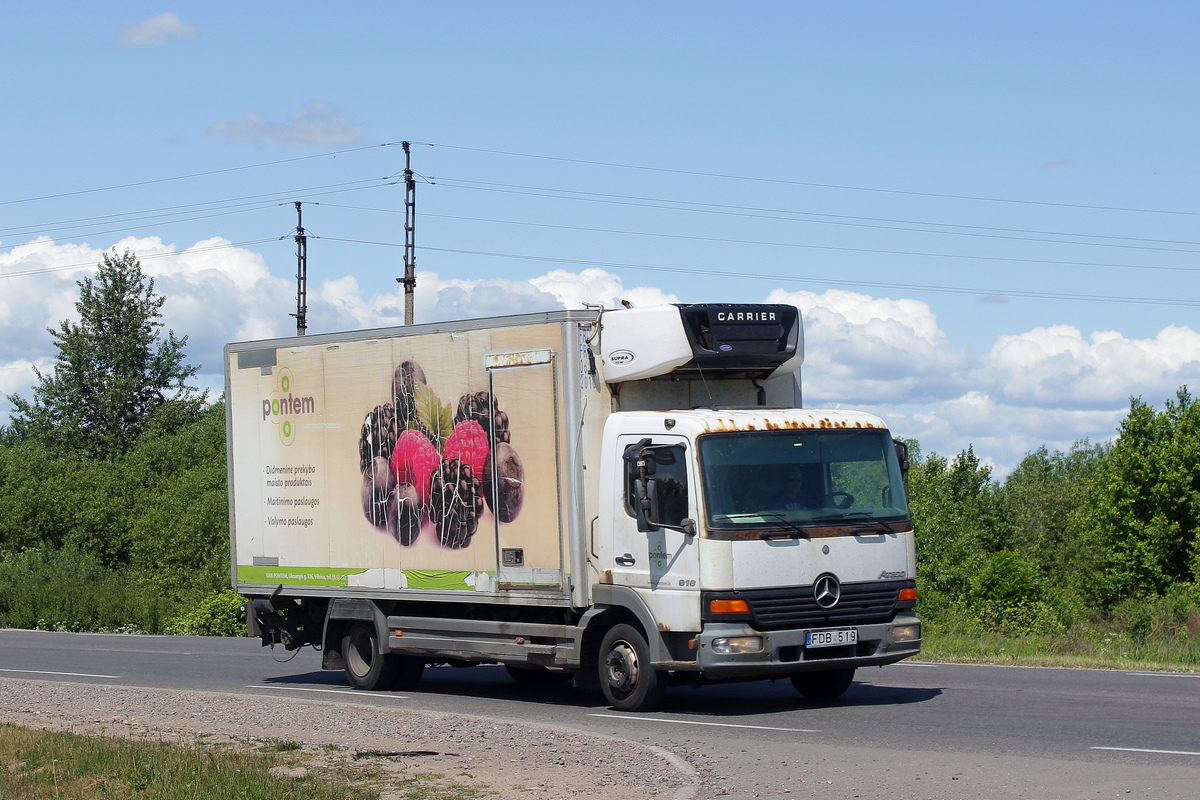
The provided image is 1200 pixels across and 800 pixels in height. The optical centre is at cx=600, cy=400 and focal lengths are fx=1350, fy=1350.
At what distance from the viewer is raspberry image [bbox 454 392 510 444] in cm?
1299

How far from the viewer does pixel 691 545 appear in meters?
11.5

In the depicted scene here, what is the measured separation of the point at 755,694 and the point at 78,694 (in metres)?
7.56

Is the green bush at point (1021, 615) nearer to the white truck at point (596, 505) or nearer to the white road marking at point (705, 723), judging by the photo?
the white truck at point (596, 505)

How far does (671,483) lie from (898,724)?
272cm

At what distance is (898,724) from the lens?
10977mm

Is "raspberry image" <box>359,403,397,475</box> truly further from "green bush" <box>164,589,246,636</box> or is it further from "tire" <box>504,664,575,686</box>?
"green bush" <box>164,589,246,636</box>

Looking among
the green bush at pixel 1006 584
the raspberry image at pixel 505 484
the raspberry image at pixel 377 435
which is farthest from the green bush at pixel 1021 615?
the raspberry image at pixel 377 435

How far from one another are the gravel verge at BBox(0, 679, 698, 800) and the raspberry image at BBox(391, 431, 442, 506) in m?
2.26

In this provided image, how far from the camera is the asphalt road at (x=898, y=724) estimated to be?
8273mm

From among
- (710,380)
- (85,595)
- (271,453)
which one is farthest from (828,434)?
(85,595)

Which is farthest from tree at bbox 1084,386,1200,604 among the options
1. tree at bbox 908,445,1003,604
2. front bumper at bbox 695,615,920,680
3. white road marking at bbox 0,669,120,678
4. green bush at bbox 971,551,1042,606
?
front bumper at bbox 695,615,920,680

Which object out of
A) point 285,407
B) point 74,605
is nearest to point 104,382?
point 74,605

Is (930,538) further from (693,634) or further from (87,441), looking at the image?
(693,634)

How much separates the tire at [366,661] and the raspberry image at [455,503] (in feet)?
6.24
